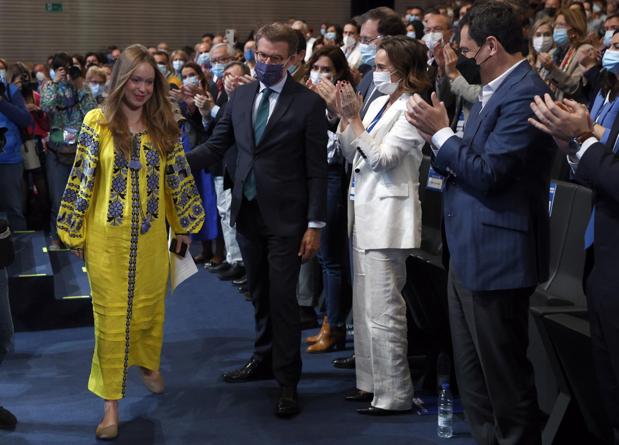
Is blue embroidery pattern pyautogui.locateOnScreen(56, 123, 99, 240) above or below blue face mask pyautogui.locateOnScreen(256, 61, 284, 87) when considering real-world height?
below

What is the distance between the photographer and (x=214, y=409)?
3.96 metres

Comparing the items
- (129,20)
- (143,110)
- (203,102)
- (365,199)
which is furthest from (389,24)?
(129,20)

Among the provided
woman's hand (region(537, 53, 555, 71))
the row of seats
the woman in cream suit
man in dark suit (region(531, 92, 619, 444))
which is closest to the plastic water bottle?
the woman in cream suit

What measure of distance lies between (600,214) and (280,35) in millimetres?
1856

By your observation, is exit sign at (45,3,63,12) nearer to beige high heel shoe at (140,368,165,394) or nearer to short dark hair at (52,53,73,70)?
short dark hair at (52,53,73,70)

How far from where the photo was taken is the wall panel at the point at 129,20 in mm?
15156

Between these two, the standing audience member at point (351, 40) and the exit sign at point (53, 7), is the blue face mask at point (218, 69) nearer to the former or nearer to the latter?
the standing audience member at point (351, 40)

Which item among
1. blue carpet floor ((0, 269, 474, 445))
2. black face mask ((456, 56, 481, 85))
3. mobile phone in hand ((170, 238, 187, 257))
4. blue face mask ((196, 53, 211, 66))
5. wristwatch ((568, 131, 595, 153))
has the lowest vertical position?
blue carpet floor ((0, 269, 474, 445))

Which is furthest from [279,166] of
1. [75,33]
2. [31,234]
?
[75,33]

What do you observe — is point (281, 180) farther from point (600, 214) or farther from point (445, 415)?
point (600, 214)

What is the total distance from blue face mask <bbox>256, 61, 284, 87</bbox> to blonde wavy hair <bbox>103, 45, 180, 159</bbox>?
0.43m

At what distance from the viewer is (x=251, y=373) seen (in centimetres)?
429

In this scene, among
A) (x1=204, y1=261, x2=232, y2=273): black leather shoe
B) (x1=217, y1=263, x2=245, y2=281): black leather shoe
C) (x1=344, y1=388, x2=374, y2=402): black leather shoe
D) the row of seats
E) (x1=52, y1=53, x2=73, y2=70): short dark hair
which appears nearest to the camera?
the row of seats

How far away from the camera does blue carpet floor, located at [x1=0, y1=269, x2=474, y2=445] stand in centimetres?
365
